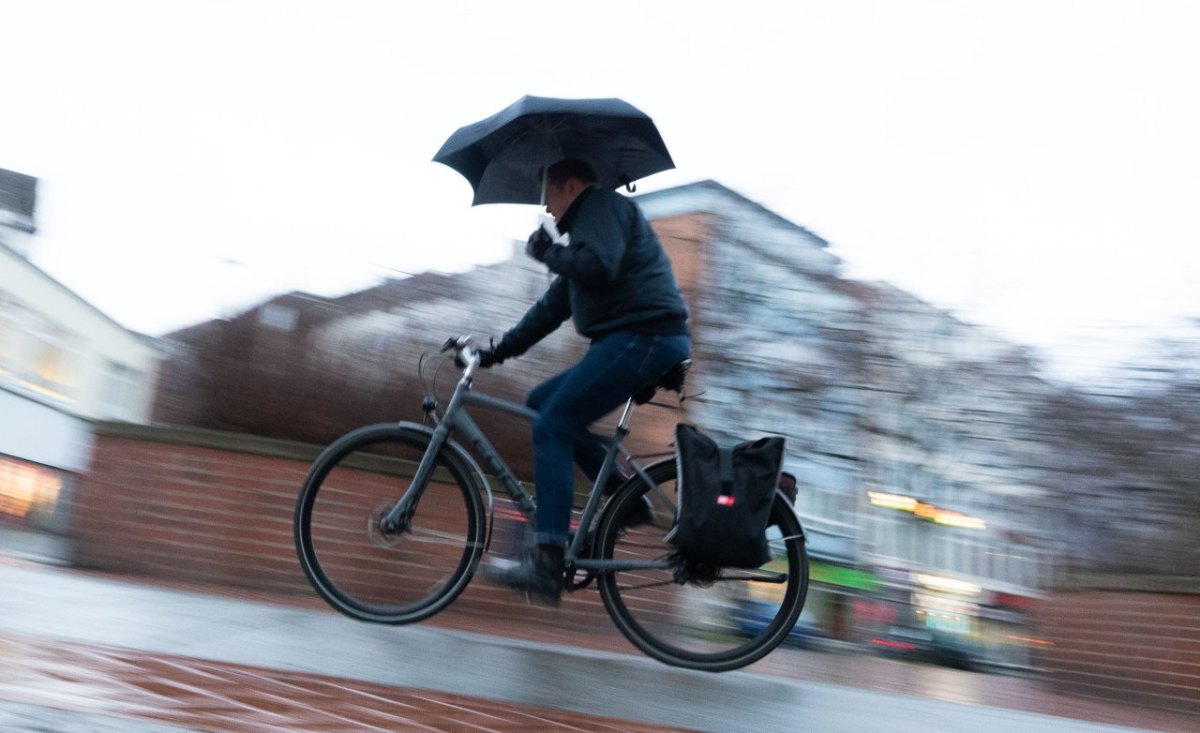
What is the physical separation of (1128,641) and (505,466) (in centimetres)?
569

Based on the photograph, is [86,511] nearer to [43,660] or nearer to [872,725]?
[43,660]

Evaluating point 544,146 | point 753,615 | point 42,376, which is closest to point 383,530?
point 753,615

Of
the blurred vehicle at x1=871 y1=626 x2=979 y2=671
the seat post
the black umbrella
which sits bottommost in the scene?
the blurred vehicle at x1=871 y1=626 x2=979 y2=671

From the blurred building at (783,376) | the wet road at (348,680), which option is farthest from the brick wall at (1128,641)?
the wet road at (348,680)

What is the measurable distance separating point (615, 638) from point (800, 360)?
3350mm

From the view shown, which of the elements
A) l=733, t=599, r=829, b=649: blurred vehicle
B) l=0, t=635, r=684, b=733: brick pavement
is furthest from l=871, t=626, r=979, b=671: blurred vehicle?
l=0, t=635, r=684, b=733: brick pavement

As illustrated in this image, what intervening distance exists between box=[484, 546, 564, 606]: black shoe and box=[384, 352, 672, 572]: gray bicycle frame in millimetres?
70

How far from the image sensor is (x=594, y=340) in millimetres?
4152

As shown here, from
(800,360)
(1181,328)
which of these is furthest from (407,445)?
(1181,328)

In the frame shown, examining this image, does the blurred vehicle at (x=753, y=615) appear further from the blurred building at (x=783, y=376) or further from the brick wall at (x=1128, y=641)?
the brick wall at (x=1128, y=641)

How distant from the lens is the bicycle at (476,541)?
3.97 m

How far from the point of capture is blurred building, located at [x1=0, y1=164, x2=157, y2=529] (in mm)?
35250

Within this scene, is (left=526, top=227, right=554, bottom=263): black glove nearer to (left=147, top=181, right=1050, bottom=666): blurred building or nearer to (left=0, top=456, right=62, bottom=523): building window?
(left=147, top=181, right=1050, bottom=666): blurred building

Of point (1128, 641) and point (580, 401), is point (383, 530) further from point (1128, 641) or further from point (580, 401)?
point (1128, 641)
